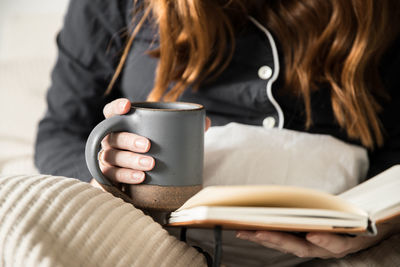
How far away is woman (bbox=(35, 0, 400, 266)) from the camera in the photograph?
81 centimetres

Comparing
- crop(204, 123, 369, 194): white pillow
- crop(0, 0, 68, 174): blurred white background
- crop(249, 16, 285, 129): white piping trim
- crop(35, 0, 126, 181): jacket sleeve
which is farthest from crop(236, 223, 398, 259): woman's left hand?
crop(0, 0, 68, 174): blurred white background

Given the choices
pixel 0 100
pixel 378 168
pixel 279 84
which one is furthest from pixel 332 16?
pixel 0 100

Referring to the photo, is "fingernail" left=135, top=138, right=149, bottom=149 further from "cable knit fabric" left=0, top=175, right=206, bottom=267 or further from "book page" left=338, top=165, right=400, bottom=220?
"book page" left=338, top=165, right=400, bottom=220

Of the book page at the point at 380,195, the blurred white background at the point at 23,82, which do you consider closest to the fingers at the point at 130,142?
the book page at the point at 380,195

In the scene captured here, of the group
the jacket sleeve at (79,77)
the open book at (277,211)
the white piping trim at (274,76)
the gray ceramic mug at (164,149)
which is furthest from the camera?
the jacket sleeve at (79,77)

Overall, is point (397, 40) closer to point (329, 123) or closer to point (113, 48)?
point (329, 123)

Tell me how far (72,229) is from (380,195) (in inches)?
12.5

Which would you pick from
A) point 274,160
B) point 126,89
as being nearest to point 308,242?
point 274,160

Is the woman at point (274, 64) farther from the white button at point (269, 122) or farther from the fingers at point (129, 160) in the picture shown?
the fingers at point (129, 160)

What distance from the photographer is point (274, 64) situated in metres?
0.82

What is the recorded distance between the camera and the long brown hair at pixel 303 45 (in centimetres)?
81

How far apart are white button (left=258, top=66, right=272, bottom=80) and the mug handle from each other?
339 mm

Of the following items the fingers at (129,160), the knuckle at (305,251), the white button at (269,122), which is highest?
the fingers at (129,160)

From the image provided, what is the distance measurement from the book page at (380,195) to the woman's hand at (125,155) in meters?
0.24
